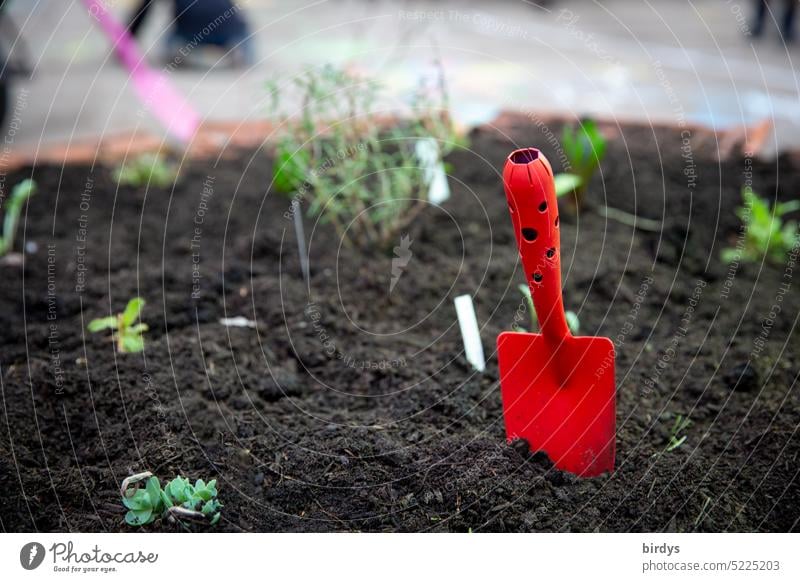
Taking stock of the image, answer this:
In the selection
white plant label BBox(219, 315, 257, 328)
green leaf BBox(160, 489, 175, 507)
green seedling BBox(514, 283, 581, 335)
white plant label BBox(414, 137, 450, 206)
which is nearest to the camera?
green leaf BBox(160, 489, 175, 507)

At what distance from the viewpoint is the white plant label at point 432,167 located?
250 centimetres

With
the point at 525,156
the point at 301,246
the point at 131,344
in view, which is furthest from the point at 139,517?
the point at 301,246

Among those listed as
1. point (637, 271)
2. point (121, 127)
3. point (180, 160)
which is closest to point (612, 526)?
point (637, 271)

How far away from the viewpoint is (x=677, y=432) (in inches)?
69.6

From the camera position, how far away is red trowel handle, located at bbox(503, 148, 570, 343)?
134cm

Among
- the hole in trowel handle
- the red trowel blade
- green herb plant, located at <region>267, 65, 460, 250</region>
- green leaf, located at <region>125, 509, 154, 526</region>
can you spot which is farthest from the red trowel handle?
green herb plant, located at <region>267, 65, 460, 250</region>

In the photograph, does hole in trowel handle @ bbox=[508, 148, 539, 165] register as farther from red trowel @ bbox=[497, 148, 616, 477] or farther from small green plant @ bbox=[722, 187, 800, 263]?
small green plant @ bbox=[722, 187, 800, 263]

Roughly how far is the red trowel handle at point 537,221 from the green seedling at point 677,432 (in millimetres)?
398

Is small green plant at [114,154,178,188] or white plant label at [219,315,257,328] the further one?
small green plant at [114,154,178,188]

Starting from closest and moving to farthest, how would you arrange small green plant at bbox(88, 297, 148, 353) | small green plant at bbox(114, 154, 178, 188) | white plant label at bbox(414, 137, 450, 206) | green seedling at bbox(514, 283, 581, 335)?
green seedling at bbox(514, 283, 581, 335) → small green plant at bbox(88, 297, 148, 353) → white plant label at bbox(414, 137, 450, 206) → small green plant at bbox(114, 154, 178, 188)

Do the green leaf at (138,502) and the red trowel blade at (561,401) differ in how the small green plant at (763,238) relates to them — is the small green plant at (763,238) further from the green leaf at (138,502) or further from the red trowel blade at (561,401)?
the green leaf at (138,502)

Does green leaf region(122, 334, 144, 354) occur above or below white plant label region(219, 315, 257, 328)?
above

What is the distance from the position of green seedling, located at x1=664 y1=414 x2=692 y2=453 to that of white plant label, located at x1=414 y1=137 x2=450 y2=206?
102 cm

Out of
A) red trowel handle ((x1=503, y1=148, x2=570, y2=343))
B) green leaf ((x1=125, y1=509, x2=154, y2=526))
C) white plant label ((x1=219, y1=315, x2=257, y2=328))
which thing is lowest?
white plant label ((x1=219, y1=315, x2=257, y2=328))
